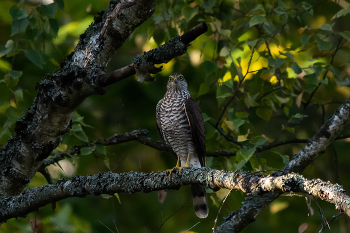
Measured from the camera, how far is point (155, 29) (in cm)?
426

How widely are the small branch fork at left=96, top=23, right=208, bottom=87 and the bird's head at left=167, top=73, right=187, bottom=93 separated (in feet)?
6.45

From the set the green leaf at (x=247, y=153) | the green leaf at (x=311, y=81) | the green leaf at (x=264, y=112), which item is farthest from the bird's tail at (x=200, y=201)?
the green leaf at (x=311, y=81)

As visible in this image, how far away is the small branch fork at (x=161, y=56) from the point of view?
2.30 metres

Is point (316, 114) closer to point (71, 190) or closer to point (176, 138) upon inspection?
point (176, 138)

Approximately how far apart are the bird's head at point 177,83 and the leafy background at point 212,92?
17cm

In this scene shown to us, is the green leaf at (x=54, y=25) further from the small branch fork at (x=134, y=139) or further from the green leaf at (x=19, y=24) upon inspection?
the small branch fork at (x=134, y=139)

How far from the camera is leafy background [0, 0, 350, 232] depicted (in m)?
3.72

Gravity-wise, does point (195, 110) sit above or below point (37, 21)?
below

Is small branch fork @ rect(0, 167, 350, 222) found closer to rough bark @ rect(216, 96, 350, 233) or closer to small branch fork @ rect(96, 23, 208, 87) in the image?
small branch fork @ rect(96, 23, 208, 87)

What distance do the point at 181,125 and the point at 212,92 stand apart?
0.63m

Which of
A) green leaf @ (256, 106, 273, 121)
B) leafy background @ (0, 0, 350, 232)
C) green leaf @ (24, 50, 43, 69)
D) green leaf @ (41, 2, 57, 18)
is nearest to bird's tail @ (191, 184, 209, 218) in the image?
leafy background @ (0, 0, 350, 232)

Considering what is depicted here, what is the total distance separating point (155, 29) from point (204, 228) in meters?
2.54

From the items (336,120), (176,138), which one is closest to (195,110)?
(176,138)

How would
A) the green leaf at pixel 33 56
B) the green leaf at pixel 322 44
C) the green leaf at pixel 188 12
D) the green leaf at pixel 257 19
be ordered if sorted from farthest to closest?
the green leaf at pixel 188 12, the green leaf at pixel 322 44, the green leaf at pixel 257 19, the green leaf at pixel 33 56
